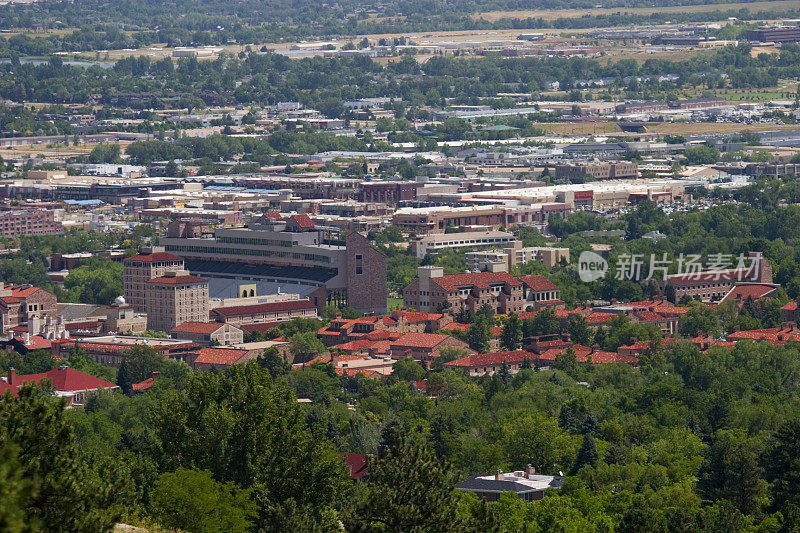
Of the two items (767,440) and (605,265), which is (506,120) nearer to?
(605,265)

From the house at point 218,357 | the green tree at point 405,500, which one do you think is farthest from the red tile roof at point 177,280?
the green tree at point 405,500

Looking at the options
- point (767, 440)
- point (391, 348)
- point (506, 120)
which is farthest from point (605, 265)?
point (506, 120)

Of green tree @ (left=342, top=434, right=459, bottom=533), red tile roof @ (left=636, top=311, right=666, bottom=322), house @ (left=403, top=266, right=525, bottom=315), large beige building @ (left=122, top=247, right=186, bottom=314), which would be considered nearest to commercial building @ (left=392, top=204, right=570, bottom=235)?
large beige building @ (left=122, top=247, right=186, bottom=314)

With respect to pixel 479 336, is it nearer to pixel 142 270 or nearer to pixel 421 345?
pixel 421 345

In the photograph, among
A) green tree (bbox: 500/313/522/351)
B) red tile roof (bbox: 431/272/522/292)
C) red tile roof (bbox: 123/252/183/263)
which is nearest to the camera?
green tree (bbox: 500/313/522/351)

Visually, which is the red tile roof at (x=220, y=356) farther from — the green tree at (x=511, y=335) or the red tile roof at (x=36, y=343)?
the green tree at (x=511, y=335)

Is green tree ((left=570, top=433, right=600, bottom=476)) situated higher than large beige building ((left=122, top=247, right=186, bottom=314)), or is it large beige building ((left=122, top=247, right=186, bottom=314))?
green tree ((left=570, top=433, right=600, bottom=476))

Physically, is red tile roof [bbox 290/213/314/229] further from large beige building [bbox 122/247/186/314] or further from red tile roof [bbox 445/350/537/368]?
red tile roof [bbox 445/350/537/368]
